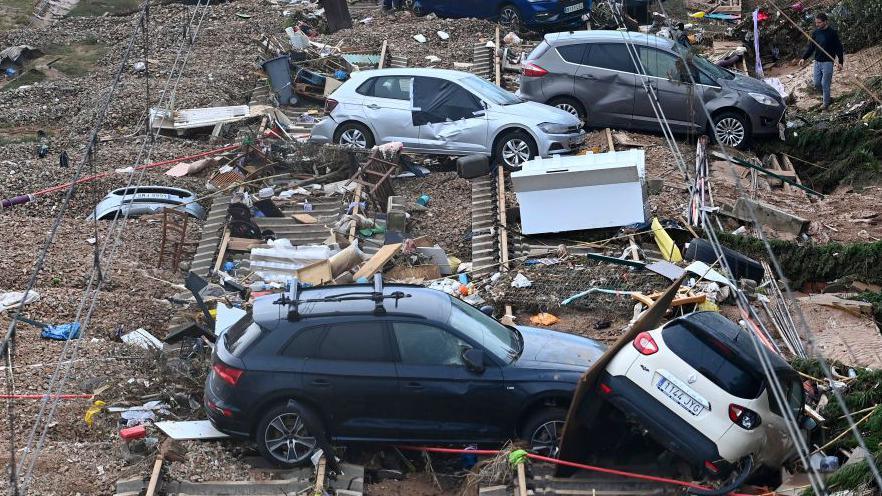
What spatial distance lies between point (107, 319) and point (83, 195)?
550 centimetres

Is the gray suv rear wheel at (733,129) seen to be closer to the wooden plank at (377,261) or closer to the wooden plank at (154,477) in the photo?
Result: the wooden plank at (377,261)

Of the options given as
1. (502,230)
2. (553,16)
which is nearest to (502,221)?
(502,230)

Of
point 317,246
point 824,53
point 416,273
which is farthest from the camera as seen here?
point 824,53

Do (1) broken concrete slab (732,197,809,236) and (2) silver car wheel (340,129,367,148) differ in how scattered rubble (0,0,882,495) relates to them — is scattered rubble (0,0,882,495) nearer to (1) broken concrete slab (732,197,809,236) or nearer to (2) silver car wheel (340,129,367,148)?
(1) broken concrete slab (732,197,809,236)

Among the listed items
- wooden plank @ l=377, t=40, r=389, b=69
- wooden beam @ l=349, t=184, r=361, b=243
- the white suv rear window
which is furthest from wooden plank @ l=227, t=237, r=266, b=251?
wooden plank @ l=377, t=40, r=389, b=69

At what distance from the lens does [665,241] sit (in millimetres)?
15117

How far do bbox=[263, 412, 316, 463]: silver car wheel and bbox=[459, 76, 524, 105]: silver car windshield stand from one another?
9.85 meters

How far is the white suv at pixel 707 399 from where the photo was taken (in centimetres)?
943

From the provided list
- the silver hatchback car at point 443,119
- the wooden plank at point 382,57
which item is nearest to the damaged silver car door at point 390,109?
the silver hatchback car at point 443,119

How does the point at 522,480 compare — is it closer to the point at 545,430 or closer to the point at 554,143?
the point at 545,430

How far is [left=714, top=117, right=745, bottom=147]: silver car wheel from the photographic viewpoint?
764 inches

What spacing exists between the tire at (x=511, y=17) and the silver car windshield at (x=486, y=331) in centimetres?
1704

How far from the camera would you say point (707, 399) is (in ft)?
31.3

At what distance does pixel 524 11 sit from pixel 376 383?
18.3m
